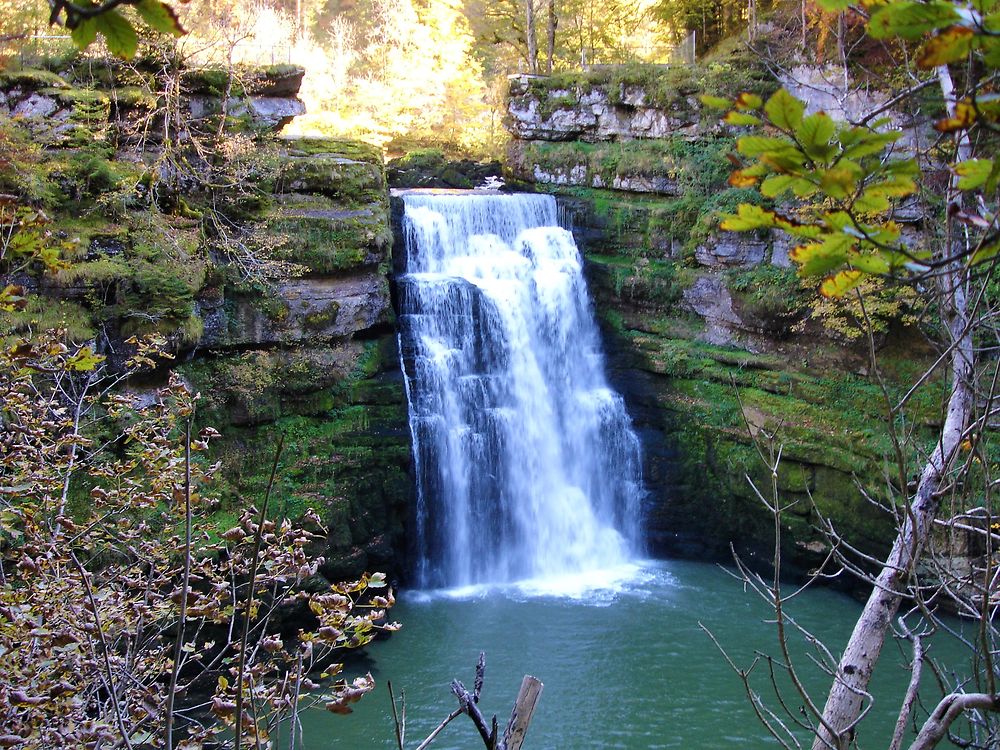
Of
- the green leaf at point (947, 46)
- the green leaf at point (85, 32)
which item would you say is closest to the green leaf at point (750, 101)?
the green leaf at point (947, 46)

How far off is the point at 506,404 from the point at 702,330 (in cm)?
390

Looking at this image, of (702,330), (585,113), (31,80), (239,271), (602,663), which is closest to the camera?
(602,663)

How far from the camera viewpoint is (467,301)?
533 inches

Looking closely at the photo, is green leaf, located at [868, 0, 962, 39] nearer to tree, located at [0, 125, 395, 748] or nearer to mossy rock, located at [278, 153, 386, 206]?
tree, located at [0, 125, 395, 748]

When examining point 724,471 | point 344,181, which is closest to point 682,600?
point 724,471

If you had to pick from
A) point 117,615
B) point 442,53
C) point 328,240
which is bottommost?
point 117,615

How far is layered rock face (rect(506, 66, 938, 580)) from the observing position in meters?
12.7

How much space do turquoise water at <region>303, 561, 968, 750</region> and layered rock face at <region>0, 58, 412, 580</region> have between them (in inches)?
74.1

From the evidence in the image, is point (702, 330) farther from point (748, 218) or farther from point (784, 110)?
point (784, 110)

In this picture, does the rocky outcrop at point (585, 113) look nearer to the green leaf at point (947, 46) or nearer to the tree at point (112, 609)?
the tree at point (112, 609)

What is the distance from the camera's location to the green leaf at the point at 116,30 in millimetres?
1320

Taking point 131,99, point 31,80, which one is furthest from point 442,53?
point 31,80

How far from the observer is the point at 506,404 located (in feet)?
45.1

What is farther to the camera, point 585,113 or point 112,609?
point 585,113
